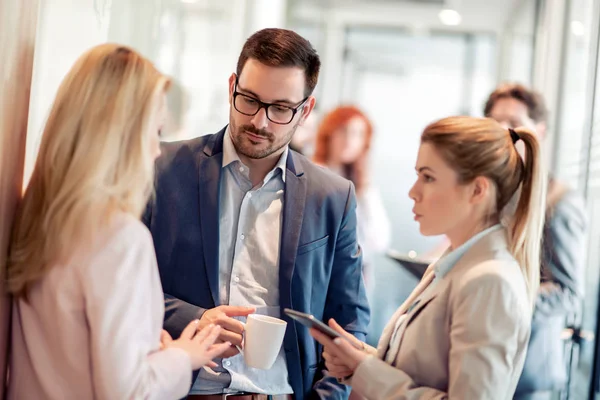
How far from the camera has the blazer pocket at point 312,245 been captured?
2062 millimetres

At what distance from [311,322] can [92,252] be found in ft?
1.63

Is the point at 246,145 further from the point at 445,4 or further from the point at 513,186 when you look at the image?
the point at 445,4

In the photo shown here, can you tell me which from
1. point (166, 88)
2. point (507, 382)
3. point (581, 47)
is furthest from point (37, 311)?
point (581, 47)

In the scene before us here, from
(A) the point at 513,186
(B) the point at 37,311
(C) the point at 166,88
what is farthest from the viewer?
(A) the point at 513,186

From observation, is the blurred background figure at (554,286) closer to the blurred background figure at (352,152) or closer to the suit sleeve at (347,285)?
the suit sleeve at (347,285)

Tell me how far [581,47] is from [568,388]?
1808 millimetres

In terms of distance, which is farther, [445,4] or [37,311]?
[445,4]

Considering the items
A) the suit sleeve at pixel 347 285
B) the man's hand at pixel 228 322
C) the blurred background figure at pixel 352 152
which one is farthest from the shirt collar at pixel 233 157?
the blurred background figure at pixel 352 152

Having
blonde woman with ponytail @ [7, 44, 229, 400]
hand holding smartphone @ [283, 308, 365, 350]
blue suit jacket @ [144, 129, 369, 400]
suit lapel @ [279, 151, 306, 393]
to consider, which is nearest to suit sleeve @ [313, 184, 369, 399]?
blue suit jacket @ [144, 129, 369, 400]

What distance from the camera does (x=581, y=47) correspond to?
13.2ft

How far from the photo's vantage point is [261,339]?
5.67ft

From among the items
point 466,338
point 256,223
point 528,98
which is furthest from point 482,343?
point 528,98

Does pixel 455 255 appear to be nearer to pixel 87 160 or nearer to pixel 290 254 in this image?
pixel 290 254

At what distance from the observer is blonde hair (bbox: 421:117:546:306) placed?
5.63 ft
